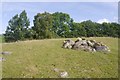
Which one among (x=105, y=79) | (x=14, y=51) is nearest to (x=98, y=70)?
(x=105, y=79)

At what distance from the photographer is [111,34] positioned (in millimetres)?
120375

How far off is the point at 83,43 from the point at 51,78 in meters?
17.2

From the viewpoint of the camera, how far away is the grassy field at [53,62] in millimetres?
30969

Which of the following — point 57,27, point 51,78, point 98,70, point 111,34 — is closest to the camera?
point 51,78

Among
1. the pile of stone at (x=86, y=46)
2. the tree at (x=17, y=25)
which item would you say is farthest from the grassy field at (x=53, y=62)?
the tree at (x=17, y=25)

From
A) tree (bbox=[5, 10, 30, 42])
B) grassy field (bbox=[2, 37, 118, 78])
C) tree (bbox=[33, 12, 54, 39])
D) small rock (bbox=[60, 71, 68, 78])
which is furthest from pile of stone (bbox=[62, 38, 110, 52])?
tree (bbox=[5, 10, 30, 42])

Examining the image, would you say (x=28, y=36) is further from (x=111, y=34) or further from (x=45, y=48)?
(x=45, y=48)

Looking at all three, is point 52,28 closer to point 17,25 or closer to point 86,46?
point 17,25

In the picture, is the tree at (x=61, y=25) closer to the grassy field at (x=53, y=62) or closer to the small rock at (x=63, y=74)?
the grassy field at (x=53, y=62)

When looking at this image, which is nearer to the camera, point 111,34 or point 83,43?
point 83,43

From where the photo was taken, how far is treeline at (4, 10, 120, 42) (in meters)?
91.8

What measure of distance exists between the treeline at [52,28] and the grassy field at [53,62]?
46.3 m

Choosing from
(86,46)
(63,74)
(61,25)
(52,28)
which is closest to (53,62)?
(63,74)

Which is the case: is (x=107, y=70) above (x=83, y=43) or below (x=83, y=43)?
below
